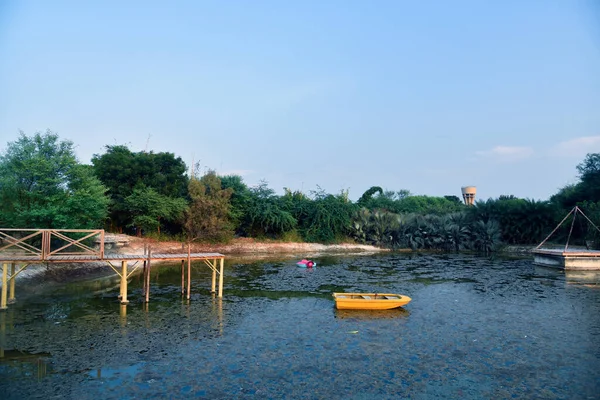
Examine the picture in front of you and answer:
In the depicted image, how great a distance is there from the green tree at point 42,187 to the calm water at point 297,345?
4.50m

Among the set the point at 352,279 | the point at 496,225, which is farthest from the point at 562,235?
the point at 352,279

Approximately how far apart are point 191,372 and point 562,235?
42373 millimetres

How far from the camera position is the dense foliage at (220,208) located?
2231cm

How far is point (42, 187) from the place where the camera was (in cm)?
2238

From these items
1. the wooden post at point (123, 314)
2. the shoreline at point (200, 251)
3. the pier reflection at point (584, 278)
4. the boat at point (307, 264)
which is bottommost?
the wooden post at point (123, 314)

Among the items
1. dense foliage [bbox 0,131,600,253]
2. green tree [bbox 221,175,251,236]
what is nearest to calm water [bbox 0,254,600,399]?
dense foliage [bbox 0,131,600,253]

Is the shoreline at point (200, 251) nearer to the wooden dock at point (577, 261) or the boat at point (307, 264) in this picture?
the boat at point (307, 264)

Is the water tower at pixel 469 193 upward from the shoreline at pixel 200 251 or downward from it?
upward

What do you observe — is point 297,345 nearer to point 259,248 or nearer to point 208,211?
point 208,211

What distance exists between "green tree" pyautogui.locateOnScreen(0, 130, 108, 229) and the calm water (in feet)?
14.7

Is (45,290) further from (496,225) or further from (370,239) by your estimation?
(496,225)

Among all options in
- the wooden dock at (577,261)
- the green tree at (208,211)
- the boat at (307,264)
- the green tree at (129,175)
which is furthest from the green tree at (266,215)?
the wooden dock at (577,261)

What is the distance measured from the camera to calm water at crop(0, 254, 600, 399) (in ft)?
30.6

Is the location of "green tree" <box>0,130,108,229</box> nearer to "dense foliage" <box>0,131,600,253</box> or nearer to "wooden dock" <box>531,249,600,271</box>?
"dense foliage" <box>0,131,600,253</box>
